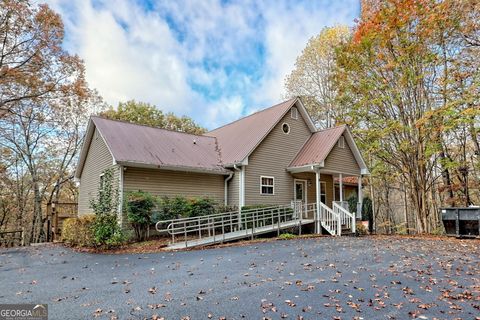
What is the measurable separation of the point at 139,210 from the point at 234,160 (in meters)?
5.17

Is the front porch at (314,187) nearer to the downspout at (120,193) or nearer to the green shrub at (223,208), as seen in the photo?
the green shrub at (223,208)

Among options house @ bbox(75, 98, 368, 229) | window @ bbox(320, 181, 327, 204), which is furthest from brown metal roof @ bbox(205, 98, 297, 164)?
window @ bbox(320, 181, 327, 204)

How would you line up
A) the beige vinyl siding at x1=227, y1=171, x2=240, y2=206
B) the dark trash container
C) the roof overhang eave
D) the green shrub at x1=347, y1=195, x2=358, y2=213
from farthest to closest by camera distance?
the green shrub at x1=347, y1=195, x2=358, y2=213, the beige vinyl siding at x1=227, y1=171, x2=240, y2=206, the roof overhang eave, the dark trash container

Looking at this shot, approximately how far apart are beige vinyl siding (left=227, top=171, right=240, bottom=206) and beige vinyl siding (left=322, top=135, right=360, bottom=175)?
4.26m

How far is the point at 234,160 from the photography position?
615 inches

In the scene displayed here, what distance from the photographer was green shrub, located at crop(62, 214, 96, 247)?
38.0 ft

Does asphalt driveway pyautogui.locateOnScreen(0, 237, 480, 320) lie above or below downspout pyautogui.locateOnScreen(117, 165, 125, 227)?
below

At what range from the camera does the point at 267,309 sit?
15.8 ft

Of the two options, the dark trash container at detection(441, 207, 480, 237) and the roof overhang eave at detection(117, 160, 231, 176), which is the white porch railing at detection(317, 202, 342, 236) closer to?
the dark trash container at detection(441, 207, 480, 237)

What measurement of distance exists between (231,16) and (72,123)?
51.8 ft

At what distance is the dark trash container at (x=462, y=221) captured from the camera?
12.4m

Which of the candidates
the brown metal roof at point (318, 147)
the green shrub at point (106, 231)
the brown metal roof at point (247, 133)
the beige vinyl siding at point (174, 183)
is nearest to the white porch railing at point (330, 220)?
the brown metal roof at point (318, 147)

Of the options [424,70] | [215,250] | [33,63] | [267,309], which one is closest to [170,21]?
[33,63]

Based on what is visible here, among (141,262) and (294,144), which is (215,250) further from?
(294,144)
